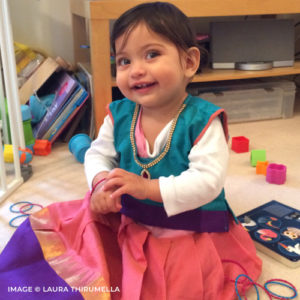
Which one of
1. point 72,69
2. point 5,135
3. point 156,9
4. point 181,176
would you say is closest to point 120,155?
point 181,176

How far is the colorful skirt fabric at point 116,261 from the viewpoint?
0.72m

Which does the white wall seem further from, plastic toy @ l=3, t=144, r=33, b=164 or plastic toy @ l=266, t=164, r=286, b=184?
plastic toy @ l=266, t=164, r=286, b=184

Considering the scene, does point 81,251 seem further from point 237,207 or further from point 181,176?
point 237,207

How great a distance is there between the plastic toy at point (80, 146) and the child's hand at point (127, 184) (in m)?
0.64

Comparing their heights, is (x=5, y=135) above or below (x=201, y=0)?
below

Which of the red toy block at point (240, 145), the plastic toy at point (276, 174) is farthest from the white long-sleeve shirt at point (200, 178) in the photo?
the red toy block at point (240, 145)

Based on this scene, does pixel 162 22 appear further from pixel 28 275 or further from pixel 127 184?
pixel 28 275

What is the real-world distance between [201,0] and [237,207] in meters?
0.78

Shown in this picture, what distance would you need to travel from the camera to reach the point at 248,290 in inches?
30.8

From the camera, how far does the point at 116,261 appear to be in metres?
0.81

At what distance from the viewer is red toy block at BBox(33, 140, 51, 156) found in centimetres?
146

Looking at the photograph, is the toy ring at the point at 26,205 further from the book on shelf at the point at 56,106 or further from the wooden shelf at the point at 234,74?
the wooden shelf at the point at 234,74

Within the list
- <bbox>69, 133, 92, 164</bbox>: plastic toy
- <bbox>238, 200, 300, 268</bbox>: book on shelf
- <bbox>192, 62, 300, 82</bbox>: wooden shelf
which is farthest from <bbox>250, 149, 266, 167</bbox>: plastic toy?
<bbox>69, 133, 92, 164</bbox>: plastic toy

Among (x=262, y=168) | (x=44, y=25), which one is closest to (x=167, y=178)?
(x=262, y=168)
